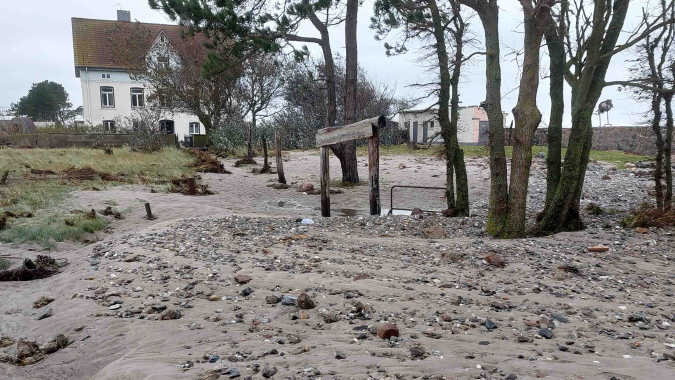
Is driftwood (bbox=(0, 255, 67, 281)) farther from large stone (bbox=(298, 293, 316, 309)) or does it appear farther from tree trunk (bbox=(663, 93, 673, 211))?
tree trunk (bbox=(663, 93, 673, 211))

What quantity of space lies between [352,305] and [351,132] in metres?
6.03

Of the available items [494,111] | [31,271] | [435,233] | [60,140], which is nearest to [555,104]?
[494,111]

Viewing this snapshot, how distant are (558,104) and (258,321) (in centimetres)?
634

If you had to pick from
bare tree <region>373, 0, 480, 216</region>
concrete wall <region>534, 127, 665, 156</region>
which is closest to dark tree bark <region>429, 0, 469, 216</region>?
bare tree <region>373, 0, 480, 216</region>

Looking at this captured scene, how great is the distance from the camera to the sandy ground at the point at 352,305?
3094 millimetres

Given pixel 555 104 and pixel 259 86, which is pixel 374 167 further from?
pixel 259 86

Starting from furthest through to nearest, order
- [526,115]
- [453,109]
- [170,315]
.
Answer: [453,109] < [526,115] < [170,315]

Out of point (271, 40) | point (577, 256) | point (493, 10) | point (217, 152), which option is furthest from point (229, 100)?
point (577, 256)

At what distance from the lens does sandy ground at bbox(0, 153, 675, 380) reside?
3.09m

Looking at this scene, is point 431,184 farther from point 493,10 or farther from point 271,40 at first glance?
point 493,10

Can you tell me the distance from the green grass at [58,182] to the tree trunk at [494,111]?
266 inches

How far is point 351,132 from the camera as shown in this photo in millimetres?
9711

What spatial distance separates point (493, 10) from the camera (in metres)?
7.23

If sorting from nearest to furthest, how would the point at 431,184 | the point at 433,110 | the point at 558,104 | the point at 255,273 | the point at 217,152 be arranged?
1. the point at 255,273
2. the point at 558,104
3. the point at 433,110
4. the point at 431,184
5. the point at 217,152
